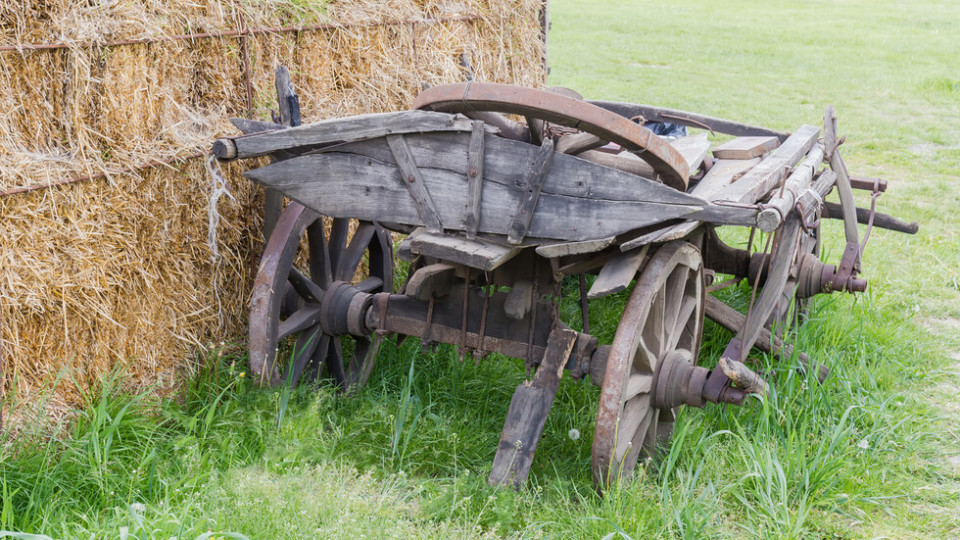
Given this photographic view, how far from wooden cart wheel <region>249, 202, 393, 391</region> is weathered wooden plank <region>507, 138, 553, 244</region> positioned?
43.1 inches

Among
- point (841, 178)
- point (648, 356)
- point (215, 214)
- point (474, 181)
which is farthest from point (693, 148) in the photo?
point (215, 214)

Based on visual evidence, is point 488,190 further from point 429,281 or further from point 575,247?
point 429,281

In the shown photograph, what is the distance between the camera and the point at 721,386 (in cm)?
337

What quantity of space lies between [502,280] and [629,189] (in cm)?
83

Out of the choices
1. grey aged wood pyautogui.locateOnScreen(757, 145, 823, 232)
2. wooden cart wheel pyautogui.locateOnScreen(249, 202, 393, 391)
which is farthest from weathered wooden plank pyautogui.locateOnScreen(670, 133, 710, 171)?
wooden cart wheel pyautogui.locateOnScreen(249, 202, 393, 391)

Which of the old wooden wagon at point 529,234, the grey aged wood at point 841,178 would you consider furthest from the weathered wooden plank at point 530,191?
the grey aged wood at point 841,178

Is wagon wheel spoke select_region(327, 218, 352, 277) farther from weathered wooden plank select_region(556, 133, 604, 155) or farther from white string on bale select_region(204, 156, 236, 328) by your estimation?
weathered wooden plank select_region(556, 133, 604, 155)

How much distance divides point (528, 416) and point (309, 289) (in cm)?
124

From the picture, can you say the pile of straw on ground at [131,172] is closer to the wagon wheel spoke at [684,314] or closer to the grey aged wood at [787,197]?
the wagon wheel spoke at [684,314]

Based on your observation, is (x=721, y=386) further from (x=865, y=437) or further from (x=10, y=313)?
(x=10, y=313)

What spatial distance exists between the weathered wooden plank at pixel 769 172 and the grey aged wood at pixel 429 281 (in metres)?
1.09

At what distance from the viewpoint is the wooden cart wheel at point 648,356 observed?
10.3 ft

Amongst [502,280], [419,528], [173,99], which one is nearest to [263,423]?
[419,528]

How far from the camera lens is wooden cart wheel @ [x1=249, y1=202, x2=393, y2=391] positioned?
146 inches
